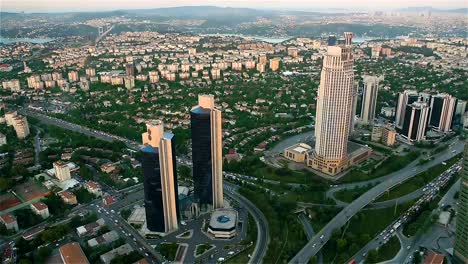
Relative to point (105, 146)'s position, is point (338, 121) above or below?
above

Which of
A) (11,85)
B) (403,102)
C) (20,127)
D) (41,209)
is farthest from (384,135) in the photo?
(11,85)

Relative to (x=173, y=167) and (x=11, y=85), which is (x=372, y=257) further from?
(x=11, y=85)

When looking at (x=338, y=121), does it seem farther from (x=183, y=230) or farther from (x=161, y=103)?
(x=161, y=103)

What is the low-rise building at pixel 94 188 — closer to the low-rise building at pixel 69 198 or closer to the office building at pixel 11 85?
the low-rise building at pixel 69 198

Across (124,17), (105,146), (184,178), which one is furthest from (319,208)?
(124,17)

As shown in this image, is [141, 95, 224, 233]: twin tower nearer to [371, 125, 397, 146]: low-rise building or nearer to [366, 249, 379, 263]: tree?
[366, 249, 379, 263]: tree

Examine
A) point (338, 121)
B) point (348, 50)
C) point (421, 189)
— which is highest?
point (348, 50)
